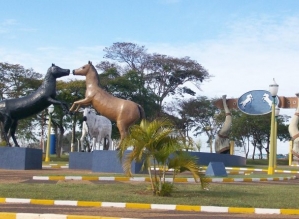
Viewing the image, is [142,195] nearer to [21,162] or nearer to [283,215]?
[283,215]

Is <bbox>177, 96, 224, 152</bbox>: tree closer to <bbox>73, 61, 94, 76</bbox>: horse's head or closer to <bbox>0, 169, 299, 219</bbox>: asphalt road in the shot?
<bbox>73, 61, 94, 76</bbox>: horse's head

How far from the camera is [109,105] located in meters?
21.5

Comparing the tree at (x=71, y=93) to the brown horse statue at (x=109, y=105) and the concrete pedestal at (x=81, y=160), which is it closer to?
the concrete pedestal at (x=81, y=160)

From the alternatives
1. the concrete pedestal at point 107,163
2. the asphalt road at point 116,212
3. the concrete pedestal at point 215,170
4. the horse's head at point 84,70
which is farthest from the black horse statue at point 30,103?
the asphalt road at point 116,212

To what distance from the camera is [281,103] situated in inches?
1368

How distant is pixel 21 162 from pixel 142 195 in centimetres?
1077

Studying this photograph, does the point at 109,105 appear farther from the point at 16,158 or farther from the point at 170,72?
the point at 170,72

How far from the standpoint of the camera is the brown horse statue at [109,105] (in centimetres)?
2108

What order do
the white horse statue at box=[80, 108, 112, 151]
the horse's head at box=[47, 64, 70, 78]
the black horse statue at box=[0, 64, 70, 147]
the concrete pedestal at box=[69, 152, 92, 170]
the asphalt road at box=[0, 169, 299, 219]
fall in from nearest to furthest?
1. the asphalt road at box=[0, 169, 299, 219]
2. the black horse statue at box=[0, 64, 70, 147]
3. the horse's head at box=[47, 64, 70, 78]
4. the concrete pedestal at box=[69, 152, 92, 170]
5. the white horse statue at box=[80, 108, 112, 151]

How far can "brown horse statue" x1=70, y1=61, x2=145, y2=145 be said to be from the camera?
21078 millimetres

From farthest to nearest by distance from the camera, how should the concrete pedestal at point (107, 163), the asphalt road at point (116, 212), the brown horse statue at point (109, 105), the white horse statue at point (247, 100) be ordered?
the white horse statue at point (247, 100), the brown horse statue at point (109, 105), the concrete pedestal at point (107, 163), the asphalt road at point (116, 212)

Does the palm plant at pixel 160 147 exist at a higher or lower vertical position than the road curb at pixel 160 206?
higher

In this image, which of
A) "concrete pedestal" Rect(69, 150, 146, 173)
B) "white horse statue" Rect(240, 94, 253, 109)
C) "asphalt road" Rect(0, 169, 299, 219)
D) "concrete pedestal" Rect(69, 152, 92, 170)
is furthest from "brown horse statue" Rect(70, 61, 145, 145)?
"white horse statue" Rect(240, 94, 253, 109)

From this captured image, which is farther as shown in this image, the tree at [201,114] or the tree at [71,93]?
the tree at [201,114]
